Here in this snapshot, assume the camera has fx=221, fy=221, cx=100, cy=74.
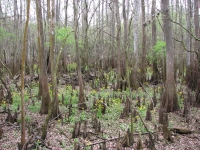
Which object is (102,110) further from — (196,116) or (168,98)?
(196,116)

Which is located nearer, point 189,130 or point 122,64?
point 189,130

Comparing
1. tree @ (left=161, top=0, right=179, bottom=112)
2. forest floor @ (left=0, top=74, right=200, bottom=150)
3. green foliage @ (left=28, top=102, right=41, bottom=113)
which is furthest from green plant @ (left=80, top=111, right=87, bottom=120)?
tree @ (left=161, top=0, right=179, bottom=112)

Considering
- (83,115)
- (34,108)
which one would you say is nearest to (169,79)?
(83,115)

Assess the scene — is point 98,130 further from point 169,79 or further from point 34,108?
point 169,79

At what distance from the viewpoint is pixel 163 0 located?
5613mm

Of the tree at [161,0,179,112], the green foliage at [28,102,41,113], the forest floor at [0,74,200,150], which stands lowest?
the forest floor at [0,74,200,150]

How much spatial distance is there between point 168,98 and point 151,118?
88 centimetres

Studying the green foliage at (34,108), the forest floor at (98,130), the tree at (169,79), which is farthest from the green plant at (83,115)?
the tree at (169,79)

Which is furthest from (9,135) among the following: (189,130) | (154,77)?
(154,77)

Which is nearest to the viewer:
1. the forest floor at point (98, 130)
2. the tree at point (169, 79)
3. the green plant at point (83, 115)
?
the forest floor at point (98, 130)

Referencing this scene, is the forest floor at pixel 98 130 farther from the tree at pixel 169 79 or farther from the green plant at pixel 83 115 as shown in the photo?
the tree at pixel 169 79

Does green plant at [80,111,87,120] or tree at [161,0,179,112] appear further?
tree at [161,0,179,112]

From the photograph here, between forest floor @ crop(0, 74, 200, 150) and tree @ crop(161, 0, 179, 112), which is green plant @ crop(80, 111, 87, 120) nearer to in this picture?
forest floor @ crop(0, 74, 200, 150)

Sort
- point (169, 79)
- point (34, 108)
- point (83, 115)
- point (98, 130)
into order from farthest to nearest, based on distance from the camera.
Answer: point (34, 108) < point (169, 79) < point (83, 115) < point (98, 130)
